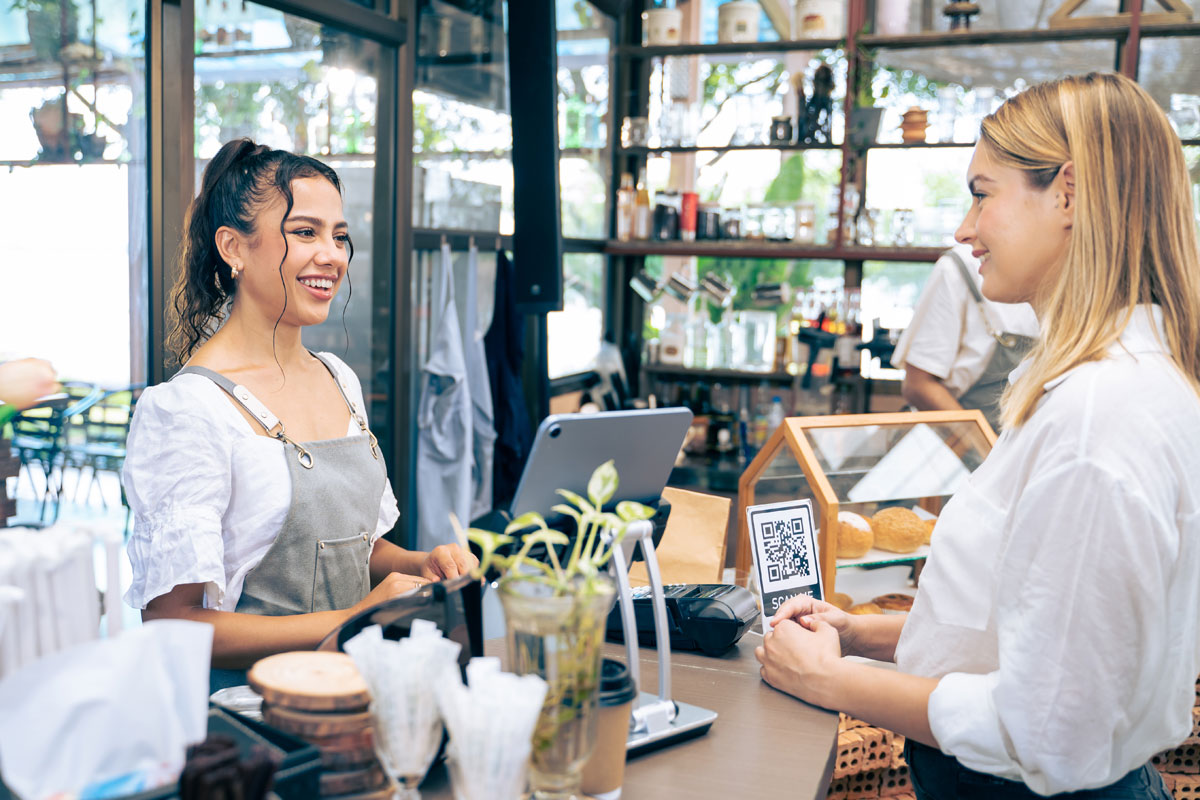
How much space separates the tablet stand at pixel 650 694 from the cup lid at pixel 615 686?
11cm

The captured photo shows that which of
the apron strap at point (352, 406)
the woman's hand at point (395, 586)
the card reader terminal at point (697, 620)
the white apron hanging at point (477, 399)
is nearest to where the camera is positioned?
the woman's hand at point (395, 586)

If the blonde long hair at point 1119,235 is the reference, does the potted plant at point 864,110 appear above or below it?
above

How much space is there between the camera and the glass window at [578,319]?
15.5 ft

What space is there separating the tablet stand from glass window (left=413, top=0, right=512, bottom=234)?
2.73 metres

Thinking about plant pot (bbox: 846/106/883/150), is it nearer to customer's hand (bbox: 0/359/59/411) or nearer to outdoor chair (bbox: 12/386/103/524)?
outdoor chair (bbox: 12/386/103/524)

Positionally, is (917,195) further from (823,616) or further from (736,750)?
(736,750)

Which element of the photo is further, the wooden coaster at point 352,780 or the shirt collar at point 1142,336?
the shirt collar at point 1142,336

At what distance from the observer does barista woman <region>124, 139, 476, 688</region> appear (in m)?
1.59

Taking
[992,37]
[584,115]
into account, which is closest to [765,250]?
[584,115]

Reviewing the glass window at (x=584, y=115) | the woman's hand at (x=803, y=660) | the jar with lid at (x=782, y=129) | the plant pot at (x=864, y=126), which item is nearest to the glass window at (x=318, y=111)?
the glass window at (x=584, y=115)

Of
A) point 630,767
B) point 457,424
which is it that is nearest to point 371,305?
point 457,424

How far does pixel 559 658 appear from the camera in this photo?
948mm

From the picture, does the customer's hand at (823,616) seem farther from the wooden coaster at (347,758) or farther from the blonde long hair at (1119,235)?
the wooden coaster at (347,758)

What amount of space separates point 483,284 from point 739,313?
4.64 ft
